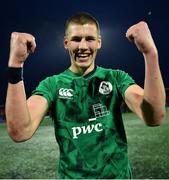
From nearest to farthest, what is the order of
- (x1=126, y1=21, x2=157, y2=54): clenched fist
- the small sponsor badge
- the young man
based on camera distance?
(x1=126, y1=21, x2=157, y2=54): clenched fist, the young man, the small sponsor badge

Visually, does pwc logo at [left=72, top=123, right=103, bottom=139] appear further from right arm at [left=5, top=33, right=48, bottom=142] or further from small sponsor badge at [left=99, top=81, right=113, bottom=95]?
right arm at [left=5, top=33, right=48, bottom=142]

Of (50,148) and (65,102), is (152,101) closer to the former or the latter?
(65,102)

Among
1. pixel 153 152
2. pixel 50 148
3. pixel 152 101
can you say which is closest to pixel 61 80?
pixel 152 101

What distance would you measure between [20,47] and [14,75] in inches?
7.7

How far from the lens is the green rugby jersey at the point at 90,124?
9.60 feet

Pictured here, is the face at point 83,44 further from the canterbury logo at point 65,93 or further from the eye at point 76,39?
the canterbury logo at point 65,93

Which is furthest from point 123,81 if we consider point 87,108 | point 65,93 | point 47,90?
point 47,90

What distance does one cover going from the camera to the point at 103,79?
308 centimetres

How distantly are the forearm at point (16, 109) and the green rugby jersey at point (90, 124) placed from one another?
1.65 ft

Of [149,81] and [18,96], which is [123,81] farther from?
[18,96]

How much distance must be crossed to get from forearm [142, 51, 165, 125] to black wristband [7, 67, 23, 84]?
0.86 metres

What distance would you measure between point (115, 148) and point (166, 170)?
19.7 ft

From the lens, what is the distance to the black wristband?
245 cm

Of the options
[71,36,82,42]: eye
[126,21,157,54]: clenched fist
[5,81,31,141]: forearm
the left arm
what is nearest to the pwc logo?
the left arm
